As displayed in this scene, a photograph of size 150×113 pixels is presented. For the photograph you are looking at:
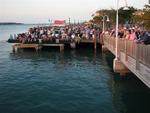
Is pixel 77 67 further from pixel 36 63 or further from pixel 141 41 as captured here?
pixel 141 41

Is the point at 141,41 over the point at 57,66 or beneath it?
over

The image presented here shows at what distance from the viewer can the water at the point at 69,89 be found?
1723 centimetres

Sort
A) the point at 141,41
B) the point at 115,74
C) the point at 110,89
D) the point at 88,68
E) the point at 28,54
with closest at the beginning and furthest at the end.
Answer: the point at 141,41
the point at 110,89
the point at 115,74
the point at 88,68
the point at 28,54

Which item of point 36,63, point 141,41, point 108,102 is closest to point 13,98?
point 108,102

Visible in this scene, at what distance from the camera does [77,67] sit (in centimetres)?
3234

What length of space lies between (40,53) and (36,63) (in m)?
9.47

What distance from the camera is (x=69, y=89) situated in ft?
71.8

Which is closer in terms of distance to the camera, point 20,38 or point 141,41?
point 141,41

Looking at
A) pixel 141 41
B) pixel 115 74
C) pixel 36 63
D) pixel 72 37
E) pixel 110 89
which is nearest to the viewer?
pixel 141 41

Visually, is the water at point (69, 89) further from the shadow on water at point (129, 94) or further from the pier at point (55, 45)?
the pier at point (55, 45)

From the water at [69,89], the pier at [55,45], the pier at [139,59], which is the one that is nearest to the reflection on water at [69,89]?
the water at [69,89]

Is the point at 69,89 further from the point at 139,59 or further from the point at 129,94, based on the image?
the point at 139,59

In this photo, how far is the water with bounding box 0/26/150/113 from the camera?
679 inches

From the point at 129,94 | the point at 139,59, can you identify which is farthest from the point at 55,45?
the point at 139,59
